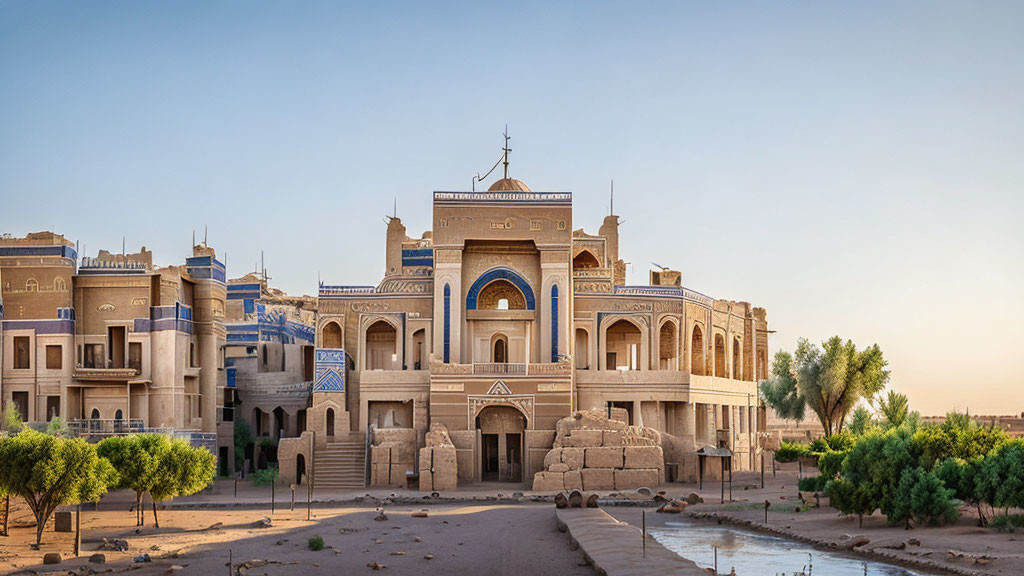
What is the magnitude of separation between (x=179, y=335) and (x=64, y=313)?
15.6 ft

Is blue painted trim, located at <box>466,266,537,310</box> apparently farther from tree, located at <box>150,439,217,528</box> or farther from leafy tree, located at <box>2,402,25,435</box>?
leafy tree, located at <box>2,402,25,435</box>

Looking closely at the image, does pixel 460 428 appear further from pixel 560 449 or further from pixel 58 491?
pixel 58 491

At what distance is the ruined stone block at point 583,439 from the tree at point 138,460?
51.0ft

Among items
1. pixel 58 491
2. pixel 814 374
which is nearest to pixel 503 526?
pixel 58 491

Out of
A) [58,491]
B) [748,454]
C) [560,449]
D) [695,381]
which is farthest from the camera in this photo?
[748,454]

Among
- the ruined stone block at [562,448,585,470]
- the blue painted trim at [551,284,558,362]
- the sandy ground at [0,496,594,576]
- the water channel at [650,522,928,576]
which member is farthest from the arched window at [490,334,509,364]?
the water channel at [650,522,928,576]

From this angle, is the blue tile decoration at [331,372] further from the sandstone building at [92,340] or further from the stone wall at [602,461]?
the stone wall at [602,461]

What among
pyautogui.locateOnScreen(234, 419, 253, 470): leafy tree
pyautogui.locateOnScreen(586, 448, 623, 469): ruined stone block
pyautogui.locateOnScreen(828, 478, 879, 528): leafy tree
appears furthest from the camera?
pyautogui.locateOnScreen(234, 419, 253, 470): leafy tree

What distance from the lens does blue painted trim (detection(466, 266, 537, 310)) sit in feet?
159

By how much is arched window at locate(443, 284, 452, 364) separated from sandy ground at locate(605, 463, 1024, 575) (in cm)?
1102

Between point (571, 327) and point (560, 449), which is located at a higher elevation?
point (571, 327)

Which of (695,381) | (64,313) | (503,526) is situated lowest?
(503,526)

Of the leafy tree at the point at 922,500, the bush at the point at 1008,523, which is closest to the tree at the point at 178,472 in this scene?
the leafy tree at the point at 922,500

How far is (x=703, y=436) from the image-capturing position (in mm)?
51250
